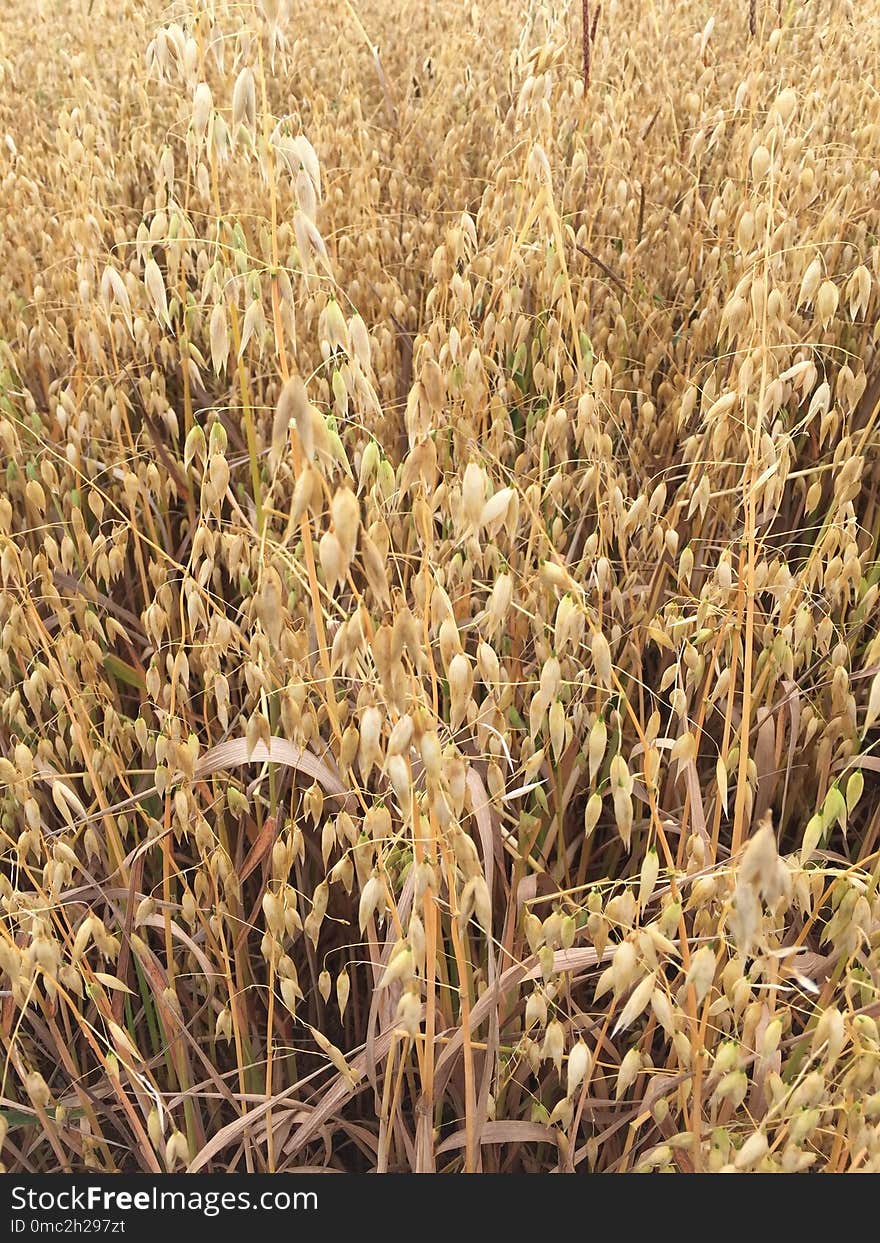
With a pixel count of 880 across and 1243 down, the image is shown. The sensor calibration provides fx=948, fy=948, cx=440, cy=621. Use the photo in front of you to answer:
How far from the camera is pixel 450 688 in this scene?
3.36 feet

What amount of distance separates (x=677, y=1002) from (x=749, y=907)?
37 centimetres

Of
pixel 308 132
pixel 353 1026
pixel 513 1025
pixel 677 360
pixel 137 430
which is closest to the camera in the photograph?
pixel 513 1025

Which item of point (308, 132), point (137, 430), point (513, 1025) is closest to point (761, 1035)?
point (513, 1025)

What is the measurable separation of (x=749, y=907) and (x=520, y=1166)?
81 cm

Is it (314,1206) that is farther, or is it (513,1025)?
(513,1025)

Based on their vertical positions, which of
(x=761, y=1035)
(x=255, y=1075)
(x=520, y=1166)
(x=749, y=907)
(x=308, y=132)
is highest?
(x=308, y=132)

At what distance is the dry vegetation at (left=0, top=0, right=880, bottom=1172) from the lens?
37.8 inches

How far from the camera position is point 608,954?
1.12 meters

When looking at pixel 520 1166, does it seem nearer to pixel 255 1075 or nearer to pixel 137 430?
pixel 255 1075

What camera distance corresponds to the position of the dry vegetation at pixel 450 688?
96 cm

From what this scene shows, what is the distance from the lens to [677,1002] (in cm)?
106

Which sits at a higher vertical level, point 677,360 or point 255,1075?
point 677,360

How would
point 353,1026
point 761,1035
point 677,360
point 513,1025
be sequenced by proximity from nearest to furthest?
point 761,1035 < point 513,1025 < point 353,1026 < point 677,360

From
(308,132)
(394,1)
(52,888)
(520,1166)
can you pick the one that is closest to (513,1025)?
(520,1166)
